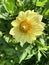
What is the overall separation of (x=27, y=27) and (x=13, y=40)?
0.11m

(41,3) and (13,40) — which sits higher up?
(41,3)

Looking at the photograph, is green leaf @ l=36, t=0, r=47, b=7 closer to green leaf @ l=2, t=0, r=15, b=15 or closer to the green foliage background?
the green foliage background

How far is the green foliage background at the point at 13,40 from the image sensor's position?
1183 millimetres

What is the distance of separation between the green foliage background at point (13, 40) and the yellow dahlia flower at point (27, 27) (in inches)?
3.2

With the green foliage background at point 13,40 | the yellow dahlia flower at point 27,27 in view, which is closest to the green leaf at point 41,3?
the green foliage background at point 13,40

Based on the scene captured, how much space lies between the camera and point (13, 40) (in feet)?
3.87

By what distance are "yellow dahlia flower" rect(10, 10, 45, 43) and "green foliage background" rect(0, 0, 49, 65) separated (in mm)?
81

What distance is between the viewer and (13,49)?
1212mm

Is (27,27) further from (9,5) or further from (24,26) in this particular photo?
(9,5)

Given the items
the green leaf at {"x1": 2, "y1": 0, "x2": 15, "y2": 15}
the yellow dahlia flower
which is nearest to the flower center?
the yellow dahlia flower

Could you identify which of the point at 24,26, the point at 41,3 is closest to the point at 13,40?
the point at 24,26

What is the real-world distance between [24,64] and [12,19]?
287 millimetres

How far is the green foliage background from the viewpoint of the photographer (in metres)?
1.18

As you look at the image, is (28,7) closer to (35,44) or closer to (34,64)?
(35,44)
